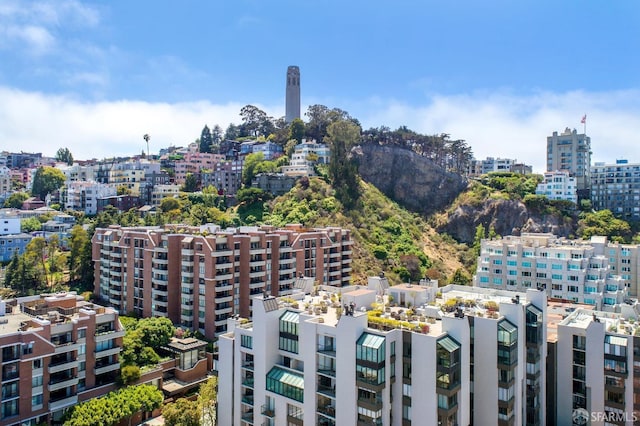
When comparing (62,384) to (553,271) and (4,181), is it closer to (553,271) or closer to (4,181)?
(553,271)

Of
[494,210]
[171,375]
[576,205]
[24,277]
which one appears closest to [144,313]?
[171,375]

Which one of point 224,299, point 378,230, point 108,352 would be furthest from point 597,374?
point 378,230

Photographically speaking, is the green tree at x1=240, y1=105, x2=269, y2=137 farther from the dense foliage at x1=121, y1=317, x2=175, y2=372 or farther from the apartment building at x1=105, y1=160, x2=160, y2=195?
the dense foliage at x1=121, y1=317, x2=175, y2=372

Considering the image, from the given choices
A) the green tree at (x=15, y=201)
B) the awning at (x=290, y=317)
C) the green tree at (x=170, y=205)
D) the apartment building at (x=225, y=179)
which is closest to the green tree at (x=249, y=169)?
the apartment building at (x=225, y=179)

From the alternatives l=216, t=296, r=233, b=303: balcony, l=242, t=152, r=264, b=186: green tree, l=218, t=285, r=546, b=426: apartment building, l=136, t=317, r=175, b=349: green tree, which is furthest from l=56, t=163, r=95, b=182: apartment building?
l=218, t=285, r=546, b=426: apartment building

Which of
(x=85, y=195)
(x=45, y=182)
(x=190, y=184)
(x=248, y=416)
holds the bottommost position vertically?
(x=248, y=416)
